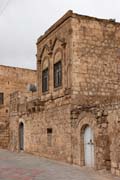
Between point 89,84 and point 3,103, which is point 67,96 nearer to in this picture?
point 89,84

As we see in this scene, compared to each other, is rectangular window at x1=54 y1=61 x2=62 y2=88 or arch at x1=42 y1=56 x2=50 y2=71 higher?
arch at x1=42 y1=56 x2=50 y2=71

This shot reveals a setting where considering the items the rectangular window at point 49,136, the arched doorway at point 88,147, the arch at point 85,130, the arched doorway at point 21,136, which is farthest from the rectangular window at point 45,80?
the arched doorway at point 88,147

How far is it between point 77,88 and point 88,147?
307 cm

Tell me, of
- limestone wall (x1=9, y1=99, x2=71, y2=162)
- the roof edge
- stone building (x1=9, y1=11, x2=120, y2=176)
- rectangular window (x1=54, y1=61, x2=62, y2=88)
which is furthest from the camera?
rectangular window (x1=54, y1=61, x2=62, y2=88)

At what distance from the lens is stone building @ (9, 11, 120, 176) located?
12992 mm

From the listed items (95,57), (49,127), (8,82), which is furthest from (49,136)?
(8,82)

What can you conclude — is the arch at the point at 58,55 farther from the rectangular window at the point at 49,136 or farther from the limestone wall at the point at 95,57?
the rectangular window at the point at 49,136

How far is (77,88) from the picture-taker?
15.0m

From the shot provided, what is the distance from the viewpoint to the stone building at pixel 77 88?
13.0 meters

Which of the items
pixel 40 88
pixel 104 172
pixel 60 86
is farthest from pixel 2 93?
pixel 104 172

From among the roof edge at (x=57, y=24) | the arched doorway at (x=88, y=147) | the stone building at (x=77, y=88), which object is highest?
the roof edge at (x=57, y=24)

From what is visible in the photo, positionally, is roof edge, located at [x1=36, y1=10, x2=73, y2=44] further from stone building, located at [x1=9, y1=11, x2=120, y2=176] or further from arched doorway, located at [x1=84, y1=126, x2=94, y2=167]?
arched doorway, located at [x1=84, y1=126, x2=94, y2=167]

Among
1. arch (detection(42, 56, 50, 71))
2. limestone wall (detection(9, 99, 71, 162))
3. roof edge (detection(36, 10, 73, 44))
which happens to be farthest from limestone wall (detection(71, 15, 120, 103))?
arch (detection(42, 56, 50, 71))

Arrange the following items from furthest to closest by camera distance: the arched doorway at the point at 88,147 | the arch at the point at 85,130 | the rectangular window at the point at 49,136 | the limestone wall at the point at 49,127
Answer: the rectangular window at the point at 49,136 < the limestone wall at the point at 49,127 < the arched doorway at the point at 88,147 < the arch at the point at 85,130
